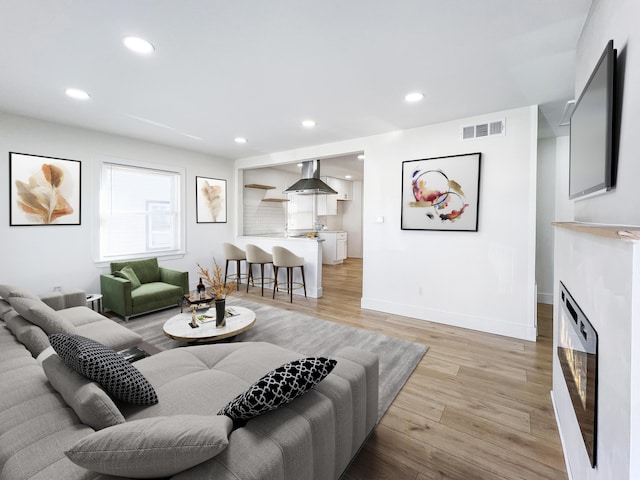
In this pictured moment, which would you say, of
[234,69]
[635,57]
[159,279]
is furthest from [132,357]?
[635,57]

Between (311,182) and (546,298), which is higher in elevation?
(311,182)

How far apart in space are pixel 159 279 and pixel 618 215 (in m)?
5.24

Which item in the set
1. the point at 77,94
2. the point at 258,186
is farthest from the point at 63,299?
the point at 258,186

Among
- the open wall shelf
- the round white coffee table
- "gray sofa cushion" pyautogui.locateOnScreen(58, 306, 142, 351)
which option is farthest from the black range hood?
"gray sofa cushion" pyautogui.locateOnScreen(58, 306, 142, 351)

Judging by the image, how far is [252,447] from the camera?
105 cm

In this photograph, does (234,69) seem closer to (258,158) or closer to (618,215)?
(618,215)

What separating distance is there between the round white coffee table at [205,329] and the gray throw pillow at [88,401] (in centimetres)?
143

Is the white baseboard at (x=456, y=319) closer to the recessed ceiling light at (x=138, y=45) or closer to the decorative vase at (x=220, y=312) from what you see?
the decorative vase at (x=220, y=312)

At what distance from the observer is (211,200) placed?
19.1ft

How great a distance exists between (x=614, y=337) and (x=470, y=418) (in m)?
1.51

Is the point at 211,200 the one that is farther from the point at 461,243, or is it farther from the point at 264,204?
the point at 461,243

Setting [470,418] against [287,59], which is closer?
[470,418]

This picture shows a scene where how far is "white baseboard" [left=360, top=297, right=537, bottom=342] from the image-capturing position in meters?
3.39

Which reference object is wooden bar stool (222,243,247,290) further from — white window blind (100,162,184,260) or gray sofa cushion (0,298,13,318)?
gray sofa cushion (0,298,13,318)
